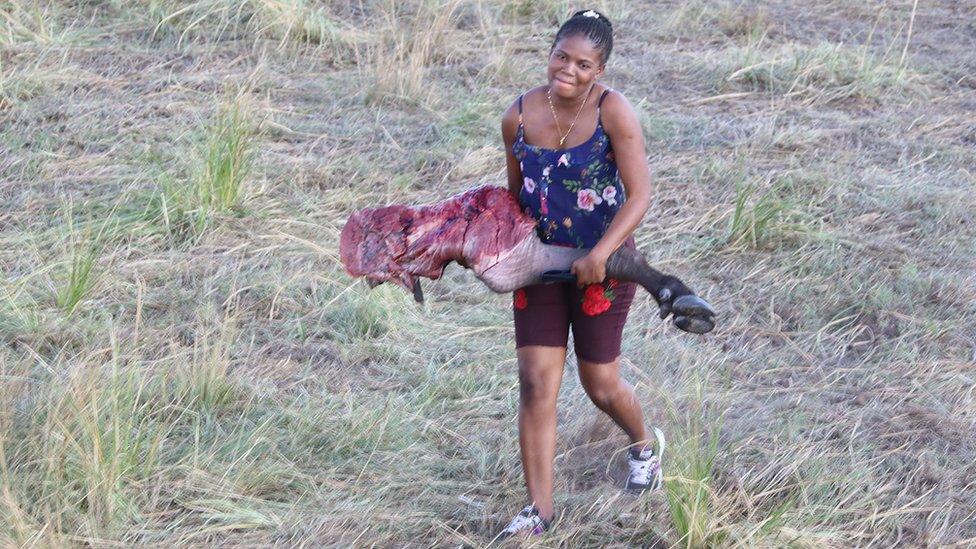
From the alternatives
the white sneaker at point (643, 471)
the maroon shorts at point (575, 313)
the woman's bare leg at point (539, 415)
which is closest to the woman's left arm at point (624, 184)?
the maroon shorts at point (575, 313)

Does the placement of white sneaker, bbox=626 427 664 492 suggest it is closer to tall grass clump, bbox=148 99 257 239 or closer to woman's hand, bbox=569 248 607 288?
woman's hand, bbox=569 248 607 288

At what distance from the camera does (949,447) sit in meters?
3.84

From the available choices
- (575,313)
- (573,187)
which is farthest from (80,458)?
(573,187)

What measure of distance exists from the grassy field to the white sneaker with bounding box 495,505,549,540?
48 mm

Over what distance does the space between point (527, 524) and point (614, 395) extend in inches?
16.7

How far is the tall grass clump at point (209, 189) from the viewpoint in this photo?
17.1 ft

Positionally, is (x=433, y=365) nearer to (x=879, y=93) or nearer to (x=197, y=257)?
(x=197, y=257)

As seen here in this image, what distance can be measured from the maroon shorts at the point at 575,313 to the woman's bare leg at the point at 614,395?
5 centimetres

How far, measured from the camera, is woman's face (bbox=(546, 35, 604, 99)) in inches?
124

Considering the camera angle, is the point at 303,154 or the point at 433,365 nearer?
the point at 433,365

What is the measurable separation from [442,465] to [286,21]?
4181 mm

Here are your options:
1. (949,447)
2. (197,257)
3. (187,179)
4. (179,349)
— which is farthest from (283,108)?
(949,447)

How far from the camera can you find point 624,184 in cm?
318

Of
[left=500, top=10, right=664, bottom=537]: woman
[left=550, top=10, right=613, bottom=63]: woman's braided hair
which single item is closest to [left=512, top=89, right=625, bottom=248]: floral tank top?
[left=500, top=10, right=664, bottom=537]: woman
